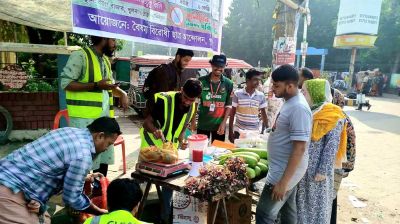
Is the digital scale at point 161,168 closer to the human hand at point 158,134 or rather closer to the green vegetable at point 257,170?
the human hand at point 158,134

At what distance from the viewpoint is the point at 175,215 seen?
355cm

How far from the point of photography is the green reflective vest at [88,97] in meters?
3.42

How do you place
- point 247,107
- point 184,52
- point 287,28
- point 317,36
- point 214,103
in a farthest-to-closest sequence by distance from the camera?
1. point 317,36
2. point 287,28
3. point 247,107
4. point 214,103
5. point 184,52

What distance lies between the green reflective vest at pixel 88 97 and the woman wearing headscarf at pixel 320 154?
220cm

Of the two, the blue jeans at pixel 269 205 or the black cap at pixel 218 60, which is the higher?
the black cap at pixel 218 60

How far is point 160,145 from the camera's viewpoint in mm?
3416

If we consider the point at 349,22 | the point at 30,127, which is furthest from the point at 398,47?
the point at 30,127

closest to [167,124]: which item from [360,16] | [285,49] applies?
[285,49]

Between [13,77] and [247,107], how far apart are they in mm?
4883

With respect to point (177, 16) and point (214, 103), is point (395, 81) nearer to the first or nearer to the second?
point (214, 103)

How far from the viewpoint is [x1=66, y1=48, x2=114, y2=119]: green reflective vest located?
→ 3418mm

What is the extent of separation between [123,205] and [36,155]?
714 millimetres

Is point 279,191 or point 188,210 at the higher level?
point 279,191

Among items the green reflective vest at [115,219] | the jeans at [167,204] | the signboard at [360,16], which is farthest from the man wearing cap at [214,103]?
the signboard at [360,16]
